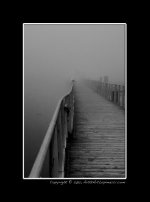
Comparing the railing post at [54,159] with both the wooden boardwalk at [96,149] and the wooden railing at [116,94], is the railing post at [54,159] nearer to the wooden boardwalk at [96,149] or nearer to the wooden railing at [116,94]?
the wooden boardwalk at [96,149]

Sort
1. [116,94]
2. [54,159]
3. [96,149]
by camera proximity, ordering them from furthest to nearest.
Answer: [116,94] < [96,149] < [54,159]

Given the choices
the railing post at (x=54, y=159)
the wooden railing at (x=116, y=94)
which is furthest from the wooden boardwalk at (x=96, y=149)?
the wooden railing at (x=116, y=94)

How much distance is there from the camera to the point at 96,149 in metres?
5.74

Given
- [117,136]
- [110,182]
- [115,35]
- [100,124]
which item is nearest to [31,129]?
[100,124]

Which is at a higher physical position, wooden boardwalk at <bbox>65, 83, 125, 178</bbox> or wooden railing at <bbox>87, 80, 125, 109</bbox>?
wooden railing at <bbox>87, 80, 125, 109</bbox>

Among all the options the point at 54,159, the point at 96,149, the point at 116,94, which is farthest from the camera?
the point at 116,94

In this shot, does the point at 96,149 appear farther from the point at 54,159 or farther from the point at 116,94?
the point at 116,94

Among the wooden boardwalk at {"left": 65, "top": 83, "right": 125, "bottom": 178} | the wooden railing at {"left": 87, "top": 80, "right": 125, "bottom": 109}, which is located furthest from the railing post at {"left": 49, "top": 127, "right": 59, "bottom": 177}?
the wooden railing at {"left": 87, "top": 80, "right": 125, "bottom": 109}

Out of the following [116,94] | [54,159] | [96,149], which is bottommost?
[96,149]

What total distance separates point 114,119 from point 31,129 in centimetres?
789

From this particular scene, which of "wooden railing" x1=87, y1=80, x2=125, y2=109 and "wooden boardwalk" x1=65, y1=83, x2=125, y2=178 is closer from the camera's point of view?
"wooden boardwalk" x1=65, y1=83, x2=125, y2=178

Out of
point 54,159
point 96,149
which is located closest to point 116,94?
point 96,149

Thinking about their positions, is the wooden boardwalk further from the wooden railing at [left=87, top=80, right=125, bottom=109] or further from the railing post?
the wooden railing at [left=87, top=80, right=125, bottom=109]
